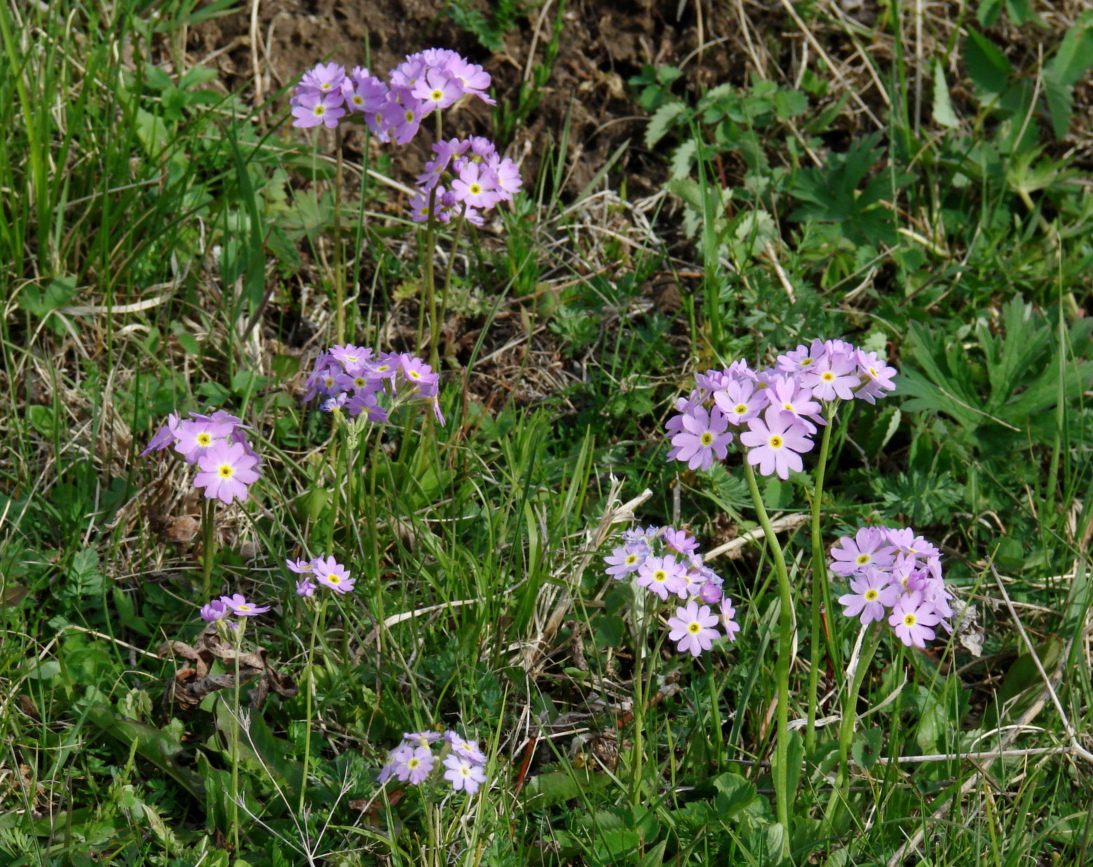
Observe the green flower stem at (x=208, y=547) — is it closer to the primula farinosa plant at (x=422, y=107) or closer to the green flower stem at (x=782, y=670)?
the primula farinosa plant at (x=422, y=107)

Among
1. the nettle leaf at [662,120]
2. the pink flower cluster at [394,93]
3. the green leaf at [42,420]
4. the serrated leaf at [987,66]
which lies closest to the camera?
the pink flower cluster at [394,93]

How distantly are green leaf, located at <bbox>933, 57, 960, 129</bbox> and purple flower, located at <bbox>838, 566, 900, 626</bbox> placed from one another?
→ 2.41 m

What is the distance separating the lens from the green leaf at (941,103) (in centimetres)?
362

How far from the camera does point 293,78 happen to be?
11.0ft

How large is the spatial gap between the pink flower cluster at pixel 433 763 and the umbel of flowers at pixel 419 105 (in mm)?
1243

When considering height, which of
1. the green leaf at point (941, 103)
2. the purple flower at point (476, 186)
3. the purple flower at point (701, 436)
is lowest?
the green leaf at point (941, 103)

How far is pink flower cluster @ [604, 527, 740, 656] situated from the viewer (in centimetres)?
186

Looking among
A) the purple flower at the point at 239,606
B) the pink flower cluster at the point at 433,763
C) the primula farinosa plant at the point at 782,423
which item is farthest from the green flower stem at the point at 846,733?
the purple flower at the point at 239,606

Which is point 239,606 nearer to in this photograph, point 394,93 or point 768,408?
point 768,408

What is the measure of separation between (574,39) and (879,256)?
4.24 ft

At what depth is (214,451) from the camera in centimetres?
194

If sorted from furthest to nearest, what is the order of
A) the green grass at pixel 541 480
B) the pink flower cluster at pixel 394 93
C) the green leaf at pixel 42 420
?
the green leaf at pixel 42 420 < the pink flower cluster at pixel 394 93 < the green grass at pixel 541 480

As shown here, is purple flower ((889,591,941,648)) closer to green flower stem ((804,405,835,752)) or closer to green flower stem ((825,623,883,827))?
green flower stem ((825,623,883,827))

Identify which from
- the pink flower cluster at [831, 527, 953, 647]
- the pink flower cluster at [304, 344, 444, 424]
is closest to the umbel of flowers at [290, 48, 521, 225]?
the pink flower cluster at [304, 344, 444, 424]
